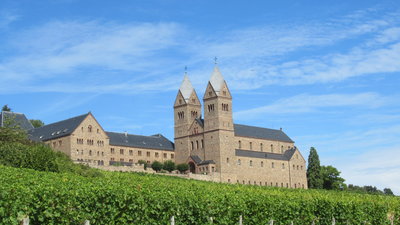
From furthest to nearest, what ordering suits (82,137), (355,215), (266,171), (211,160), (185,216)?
(266,171), (211,160), (82,137), (355,215), (185,216)

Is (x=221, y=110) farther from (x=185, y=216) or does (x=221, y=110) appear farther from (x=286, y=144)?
(x=185, y=216)

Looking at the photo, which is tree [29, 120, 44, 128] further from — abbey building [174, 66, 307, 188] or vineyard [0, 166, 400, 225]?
vineyard [0, 166, 400, 225]

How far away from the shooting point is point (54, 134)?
106 m

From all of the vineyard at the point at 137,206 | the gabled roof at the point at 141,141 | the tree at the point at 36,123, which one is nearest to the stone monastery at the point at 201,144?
the gabled roof at the point at 141,141

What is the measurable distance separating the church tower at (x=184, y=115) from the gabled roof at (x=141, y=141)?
448cm

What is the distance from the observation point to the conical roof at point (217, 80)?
114312 millimetres

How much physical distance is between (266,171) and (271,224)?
84.8 metres

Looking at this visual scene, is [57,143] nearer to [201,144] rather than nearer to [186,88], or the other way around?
[201,144]

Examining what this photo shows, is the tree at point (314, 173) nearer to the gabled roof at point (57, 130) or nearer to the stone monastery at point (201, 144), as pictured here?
the stone monastery at point (201, 144)

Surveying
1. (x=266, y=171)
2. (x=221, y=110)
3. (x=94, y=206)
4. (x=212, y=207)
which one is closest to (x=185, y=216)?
(x=212, y=207)

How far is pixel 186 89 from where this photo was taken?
120 meters

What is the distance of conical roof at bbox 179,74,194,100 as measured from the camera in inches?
4700

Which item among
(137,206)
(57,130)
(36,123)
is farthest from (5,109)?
(137,206)

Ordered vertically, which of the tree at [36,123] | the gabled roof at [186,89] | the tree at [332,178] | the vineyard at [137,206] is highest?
the gabled roof at [186,89]
